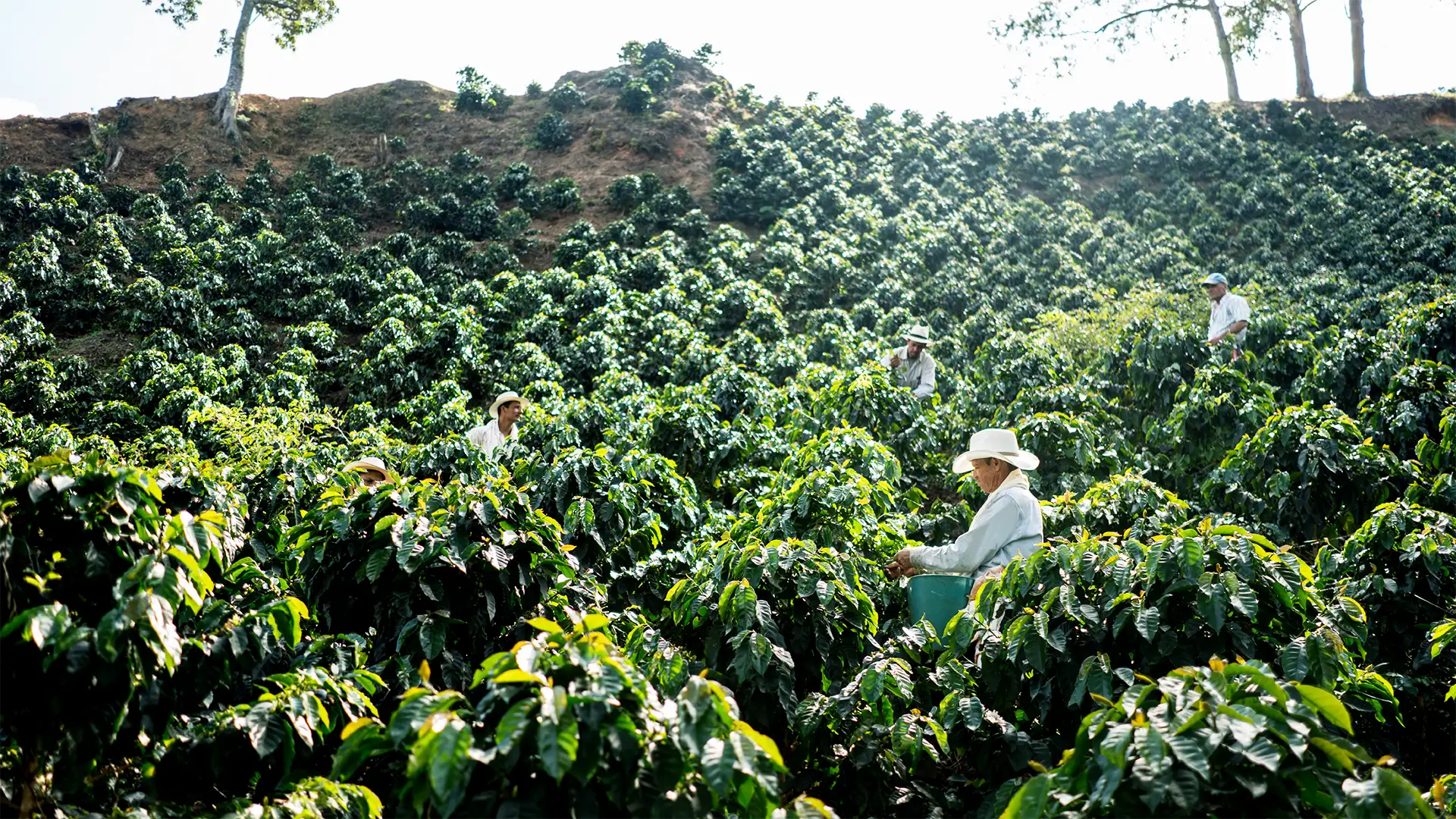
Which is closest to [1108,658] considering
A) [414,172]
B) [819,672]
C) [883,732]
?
[883,732]

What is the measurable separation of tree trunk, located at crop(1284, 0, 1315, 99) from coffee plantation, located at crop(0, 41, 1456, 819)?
357 inches

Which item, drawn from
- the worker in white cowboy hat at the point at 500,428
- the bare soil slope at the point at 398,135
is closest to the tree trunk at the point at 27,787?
the worker in white cowboy hat at the point at 500,428

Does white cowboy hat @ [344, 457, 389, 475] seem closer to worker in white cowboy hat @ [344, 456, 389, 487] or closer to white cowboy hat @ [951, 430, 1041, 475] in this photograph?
worker in white cowboy hat @ [344, 456, 389, 487]

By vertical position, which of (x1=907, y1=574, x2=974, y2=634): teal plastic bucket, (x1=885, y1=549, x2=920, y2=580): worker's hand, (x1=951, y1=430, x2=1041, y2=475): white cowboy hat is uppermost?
(x1=951, y1=430, x2=1041, y2=475): white cowboy hat

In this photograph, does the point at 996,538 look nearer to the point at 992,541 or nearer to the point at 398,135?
the point at 992,541

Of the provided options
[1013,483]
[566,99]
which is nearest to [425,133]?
[566,99]

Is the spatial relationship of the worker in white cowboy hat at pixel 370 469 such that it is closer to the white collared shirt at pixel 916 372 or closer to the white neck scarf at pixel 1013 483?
the white neck scarf at pixel 1013 483

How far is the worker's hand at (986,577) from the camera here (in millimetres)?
3912

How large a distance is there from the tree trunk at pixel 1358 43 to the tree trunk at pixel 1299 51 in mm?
1115

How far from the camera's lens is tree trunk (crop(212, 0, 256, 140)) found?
22.1 m

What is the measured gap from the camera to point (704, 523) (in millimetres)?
6492

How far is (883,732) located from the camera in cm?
335

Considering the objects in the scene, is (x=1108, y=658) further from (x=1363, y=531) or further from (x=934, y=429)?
(x=934, y=429)

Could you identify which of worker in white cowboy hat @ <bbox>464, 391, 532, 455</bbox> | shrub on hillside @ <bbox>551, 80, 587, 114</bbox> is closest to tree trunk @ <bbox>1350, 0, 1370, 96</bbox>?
shrub on hillside @ <bbox>551, 80, 587, 114</bbox>
